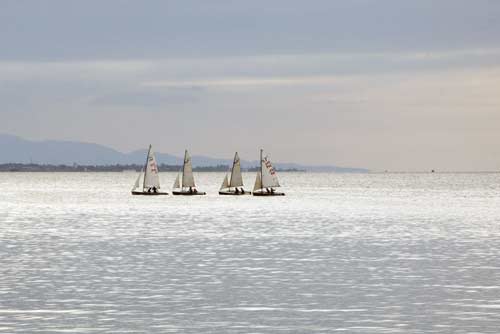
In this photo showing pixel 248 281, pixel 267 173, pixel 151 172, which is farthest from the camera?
pixel 151 172

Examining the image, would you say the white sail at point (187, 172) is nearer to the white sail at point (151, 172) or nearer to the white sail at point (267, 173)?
the white sail at point (151, 172)

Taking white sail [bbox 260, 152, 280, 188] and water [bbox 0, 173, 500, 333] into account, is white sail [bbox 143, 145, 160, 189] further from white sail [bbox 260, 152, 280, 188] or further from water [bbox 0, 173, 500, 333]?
water [bbox 0, 173, 500, 333]

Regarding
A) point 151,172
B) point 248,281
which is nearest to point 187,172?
point 151,172

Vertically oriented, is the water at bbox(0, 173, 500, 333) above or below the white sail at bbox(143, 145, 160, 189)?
below

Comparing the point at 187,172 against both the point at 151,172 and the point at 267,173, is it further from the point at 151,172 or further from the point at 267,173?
the point at 267,173

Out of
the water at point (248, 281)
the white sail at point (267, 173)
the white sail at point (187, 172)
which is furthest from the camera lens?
the white sail at point (187, 172)

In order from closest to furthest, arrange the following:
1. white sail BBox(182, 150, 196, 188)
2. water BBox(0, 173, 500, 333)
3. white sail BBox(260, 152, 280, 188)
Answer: water BBox(0, 173, 500, 333) → white sail BBox(260, 152, 280, 188) → white sail BBox(182, 150, 196, 188)

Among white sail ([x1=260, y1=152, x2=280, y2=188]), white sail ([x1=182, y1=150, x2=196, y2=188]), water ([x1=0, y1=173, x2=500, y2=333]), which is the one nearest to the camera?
water ([x1=0, y1=173, x2=500, y2=333])

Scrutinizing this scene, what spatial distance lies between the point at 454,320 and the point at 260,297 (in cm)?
863

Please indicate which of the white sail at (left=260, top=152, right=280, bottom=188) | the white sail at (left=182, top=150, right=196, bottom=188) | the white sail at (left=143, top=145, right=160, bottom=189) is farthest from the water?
the white sail at (left=182, top=150, right=196, bottom=188)

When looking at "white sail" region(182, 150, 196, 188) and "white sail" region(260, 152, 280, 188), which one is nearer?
"white sail" region(260, 152, 280, 188)

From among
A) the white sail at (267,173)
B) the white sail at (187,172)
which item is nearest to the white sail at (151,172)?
the white sail at (187,172)

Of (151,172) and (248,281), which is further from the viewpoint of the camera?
(151,172)

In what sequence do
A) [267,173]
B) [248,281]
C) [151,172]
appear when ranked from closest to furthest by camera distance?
[248,281] < [267,173] < [151,172]
